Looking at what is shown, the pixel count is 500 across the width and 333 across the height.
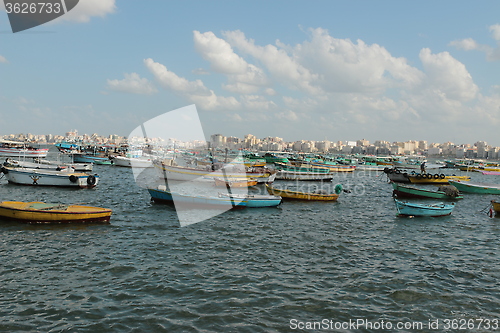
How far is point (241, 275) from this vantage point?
14.2 metres

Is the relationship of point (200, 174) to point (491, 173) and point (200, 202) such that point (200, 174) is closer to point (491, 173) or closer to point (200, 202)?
point (200, 202)

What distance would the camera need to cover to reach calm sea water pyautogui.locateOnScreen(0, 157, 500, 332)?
35.3 ft

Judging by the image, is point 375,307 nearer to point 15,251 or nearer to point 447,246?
point 447,246

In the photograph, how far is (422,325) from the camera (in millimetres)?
10891

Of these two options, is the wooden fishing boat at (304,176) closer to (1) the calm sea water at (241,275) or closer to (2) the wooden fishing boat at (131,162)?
(1) the calm sea water at (241,275)

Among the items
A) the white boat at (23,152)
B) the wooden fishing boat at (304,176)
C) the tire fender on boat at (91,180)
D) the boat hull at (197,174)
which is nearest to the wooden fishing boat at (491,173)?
the wooden fishing boat at (304,176)

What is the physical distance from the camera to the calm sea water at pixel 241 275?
10773 mm

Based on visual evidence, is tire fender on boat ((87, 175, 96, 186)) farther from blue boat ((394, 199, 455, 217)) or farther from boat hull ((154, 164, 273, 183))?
blue boat ((394, 199, 455, 217))

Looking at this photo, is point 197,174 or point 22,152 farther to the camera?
point 22,152

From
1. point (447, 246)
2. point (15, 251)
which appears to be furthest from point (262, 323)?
point (447, 246)

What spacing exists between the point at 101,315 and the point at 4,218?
14.5 metres

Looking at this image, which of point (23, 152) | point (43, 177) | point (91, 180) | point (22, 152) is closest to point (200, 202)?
point (91, 180)

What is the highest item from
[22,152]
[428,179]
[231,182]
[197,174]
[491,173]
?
[22,152]

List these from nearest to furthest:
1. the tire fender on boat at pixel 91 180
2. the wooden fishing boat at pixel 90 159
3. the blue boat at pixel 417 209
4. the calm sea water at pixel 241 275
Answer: the calm sea water at pixel 241 275, the blue boat at pixel 417 209, the tire fender on boat at pixel 91 180, the wooden fishing boat at pixel 90 159
